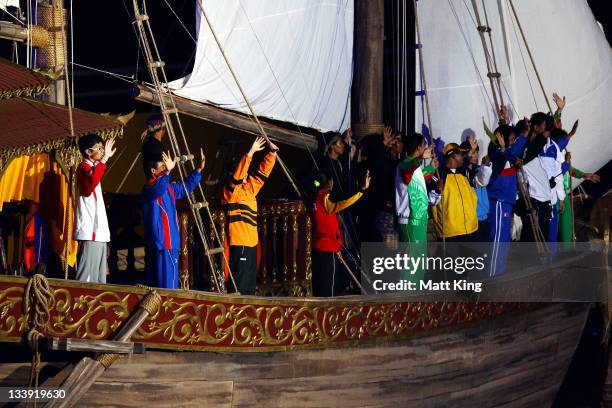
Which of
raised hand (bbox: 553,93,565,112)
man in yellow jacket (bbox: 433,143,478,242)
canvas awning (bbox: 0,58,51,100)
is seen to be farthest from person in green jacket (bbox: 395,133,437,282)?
canvas awning (bbox: 0,58,51,100)

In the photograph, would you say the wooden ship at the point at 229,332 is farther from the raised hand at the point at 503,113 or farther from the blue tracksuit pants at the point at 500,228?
the raised hand at the point at 503,113

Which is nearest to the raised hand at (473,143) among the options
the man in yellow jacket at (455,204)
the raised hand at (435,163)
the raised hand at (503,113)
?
the raised hand at (503,113)

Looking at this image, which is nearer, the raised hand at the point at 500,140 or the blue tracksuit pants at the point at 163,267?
the blue tracksuit pants at the point at 163,267

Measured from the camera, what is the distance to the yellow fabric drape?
10.3 metres

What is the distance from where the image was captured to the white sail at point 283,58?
1202cm

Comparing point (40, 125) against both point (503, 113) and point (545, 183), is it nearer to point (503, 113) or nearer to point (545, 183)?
point (503, 113)

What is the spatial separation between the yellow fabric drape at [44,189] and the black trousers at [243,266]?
119 cm

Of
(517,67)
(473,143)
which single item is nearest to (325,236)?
(473,143)

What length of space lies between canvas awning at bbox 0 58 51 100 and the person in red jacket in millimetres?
2486

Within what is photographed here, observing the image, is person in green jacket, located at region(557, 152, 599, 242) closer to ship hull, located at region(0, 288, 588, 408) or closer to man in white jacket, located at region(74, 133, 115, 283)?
ship hull, located at region(0, 288, 588, 408)

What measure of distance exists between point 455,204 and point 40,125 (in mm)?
3595

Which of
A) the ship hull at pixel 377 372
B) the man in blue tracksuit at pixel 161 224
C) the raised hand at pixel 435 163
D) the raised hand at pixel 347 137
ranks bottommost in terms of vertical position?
the ship hull at pixel 377 372

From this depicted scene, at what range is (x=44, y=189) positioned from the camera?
10.5 m

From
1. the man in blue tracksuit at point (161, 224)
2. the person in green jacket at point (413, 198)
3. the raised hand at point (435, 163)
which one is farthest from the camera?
the raised hand at point (435, 163)
